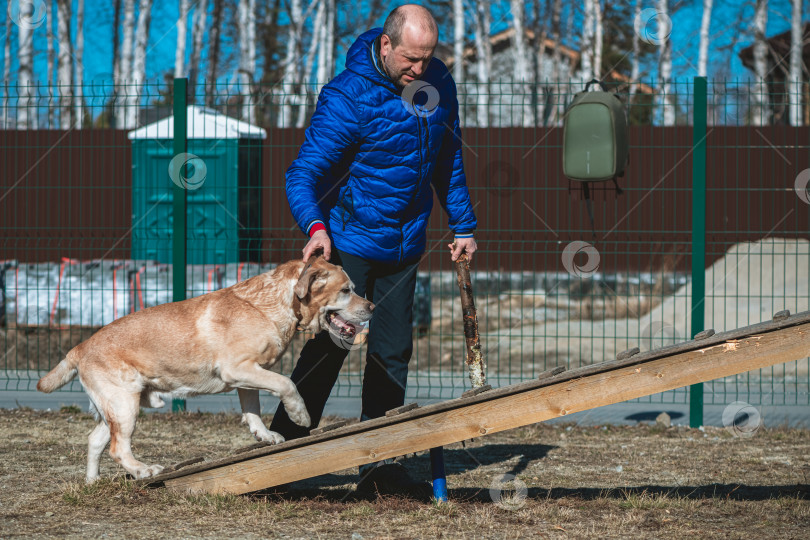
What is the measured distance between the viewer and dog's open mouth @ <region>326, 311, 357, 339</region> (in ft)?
14.9

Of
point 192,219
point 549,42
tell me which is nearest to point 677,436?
point 192,219

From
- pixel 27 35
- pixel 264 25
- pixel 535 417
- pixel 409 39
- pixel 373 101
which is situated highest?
pixel 264 25

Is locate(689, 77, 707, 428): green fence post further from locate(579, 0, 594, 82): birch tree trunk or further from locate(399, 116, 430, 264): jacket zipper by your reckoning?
locate(579, 0, 594, 82): birch tree trunk

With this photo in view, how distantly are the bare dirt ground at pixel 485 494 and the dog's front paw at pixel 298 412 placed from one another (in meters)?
0.43

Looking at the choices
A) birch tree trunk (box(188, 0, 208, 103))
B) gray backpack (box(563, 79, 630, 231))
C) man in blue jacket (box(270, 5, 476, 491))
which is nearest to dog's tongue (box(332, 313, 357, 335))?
man in blue jacket (box(270, 5, 476, 491))

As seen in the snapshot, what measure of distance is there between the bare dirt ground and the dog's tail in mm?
564

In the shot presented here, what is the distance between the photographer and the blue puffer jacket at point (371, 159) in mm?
4340

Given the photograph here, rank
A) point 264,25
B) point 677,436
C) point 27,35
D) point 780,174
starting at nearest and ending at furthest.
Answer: point 677,436 < point 780,174 < point 27,35 < point 264,25

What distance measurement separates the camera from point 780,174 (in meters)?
13.6

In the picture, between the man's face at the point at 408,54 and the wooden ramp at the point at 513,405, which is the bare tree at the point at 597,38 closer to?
the man's face at the point at 408,54

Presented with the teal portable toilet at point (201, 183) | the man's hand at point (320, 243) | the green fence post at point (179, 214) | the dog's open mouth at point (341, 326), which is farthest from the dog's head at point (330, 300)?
the teal portable toilet at point (201, 183)

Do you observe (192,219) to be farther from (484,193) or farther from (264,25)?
(264,25)

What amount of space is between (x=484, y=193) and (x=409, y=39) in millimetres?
10092

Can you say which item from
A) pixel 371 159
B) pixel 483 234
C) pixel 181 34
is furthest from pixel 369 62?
pixel 181 34
